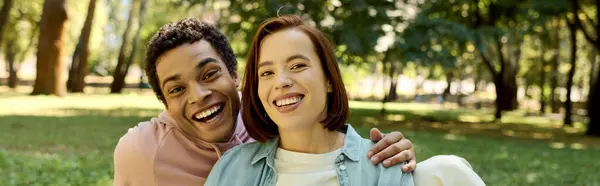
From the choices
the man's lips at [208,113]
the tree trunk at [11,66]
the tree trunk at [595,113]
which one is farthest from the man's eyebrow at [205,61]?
the tree trunk at [11,66]

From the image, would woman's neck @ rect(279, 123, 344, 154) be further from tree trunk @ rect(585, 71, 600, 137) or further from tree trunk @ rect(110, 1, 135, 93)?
tree trunk @ rect(110, 1, 135, 93)

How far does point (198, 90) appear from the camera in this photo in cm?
243

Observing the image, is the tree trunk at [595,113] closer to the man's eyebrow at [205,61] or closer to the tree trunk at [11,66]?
the man's eyebrow at [205,61]

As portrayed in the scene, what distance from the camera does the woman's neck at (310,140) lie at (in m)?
2.27

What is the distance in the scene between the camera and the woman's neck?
7.45 feet

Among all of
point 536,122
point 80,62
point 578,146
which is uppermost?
point 578,146

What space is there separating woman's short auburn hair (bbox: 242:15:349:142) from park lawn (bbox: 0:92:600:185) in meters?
1.01

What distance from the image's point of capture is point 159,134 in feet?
8.13

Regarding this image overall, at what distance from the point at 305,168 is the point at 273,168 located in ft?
0.39

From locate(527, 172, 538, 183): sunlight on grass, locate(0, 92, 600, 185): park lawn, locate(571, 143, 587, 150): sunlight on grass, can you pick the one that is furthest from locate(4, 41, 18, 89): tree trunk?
locate(527, 172, 538, 183): sunlight on grass

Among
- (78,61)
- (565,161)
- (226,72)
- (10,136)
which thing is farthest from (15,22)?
(226,72)

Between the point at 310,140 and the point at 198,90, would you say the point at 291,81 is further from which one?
the point at 198,90

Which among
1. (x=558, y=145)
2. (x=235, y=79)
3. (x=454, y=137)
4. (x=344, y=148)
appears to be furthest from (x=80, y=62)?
(x=344, y=148)

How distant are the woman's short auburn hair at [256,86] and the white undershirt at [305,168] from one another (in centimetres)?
12
